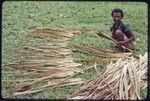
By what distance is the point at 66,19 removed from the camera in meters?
5.49

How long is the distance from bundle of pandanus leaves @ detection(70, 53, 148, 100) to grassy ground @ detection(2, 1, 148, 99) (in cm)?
37

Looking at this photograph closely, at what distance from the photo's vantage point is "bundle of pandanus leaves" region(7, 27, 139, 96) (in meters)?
4.48

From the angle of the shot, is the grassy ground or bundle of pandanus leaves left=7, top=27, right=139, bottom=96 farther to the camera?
the grassy ground

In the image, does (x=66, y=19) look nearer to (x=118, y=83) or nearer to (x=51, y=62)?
(x=51, y=62)

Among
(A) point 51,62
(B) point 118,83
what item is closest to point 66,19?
(A) point 51,62

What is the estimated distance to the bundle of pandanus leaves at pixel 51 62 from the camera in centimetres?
448

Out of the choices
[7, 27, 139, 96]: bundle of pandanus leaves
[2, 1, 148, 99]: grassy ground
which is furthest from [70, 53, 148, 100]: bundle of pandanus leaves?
[2, 1, 148, 99]: grassy ground

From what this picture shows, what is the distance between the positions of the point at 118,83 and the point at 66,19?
142cm

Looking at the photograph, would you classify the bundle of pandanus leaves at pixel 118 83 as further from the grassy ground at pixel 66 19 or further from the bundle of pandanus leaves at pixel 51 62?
the grassy ground at pixel 66 19

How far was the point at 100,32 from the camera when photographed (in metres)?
5.24

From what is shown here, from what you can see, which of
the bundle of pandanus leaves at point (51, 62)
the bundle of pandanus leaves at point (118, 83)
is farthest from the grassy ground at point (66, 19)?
the bundle of pandanus leaves at point (118, 83)

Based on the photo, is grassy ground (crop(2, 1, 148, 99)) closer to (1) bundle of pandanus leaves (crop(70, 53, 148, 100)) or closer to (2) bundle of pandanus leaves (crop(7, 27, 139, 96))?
(2) bundle of pandanus leaves (crop(7, 27, 139, 96))

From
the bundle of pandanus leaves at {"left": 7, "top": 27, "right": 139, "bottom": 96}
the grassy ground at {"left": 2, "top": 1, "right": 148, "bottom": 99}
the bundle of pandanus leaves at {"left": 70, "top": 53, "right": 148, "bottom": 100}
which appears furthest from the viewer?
the grassy ground at {"left": 2, "top": 1, "right": 148, "bottom": 99}

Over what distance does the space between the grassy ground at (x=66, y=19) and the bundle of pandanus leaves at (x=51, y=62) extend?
0.12 m
